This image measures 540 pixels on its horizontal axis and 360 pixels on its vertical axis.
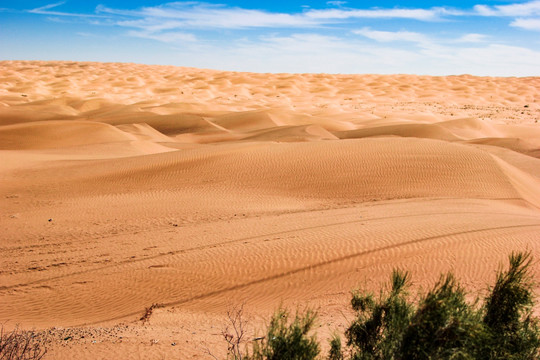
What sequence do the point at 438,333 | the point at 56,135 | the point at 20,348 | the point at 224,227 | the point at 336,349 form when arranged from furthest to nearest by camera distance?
the point at 56,135
the point at 224,227
the point at 20,348
the point at 336,349
the point at 438,333

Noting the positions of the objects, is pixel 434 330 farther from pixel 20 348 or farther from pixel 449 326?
pixel 20 348

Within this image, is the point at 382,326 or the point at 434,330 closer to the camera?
the point at 434,330

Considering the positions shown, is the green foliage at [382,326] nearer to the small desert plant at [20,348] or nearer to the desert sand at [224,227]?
the desert sand at [224,227]

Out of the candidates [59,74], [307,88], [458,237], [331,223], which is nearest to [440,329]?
[458,237]

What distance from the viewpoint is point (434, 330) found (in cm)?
344

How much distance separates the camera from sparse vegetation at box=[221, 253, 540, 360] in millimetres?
3445

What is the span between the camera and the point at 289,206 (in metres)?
11.0

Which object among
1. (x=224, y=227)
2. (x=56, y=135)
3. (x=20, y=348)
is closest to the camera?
(x=20, y=348)

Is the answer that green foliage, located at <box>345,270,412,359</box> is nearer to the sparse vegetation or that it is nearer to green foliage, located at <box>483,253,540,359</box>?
the sparse vegetation

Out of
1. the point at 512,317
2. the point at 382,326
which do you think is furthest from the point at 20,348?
the point at 512,317

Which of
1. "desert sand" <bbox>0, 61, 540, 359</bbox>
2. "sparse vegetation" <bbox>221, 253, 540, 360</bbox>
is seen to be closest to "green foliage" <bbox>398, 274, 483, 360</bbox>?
"sparse vegetation" <bbox>221, 253, 540, 360</bbox>

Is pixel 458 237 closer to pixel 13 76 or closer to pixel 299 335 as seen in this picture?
pixel 299 335

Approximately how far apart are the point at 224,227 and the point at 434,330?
617 cm

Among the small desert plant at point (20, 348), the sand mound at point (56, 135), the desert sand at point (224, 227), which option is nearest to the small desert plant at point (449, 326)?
the desert sand at point (224, 227)
